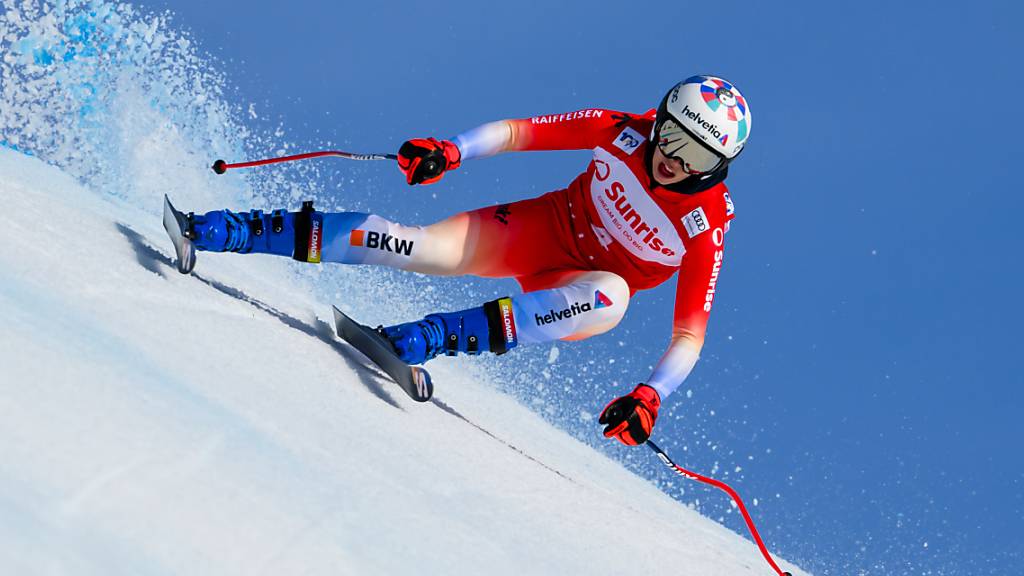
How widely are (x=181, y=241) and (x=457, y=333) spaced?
42.0 inches

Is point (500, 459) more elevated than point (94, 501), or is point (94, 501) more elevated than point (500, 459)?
point (500, 459)

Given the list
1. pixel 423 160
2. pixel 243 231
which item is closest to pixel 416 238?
pixel 423 160

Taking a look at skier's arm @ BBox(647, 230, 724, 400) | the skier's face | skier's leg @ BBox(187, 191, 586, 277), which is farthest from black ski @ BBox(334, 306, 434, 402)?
the skier's face

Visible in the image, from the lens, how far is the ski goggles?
15.0 feet

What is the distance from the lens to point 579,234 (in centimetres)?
497

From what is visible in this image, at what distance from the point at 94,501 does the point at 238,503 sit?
32 centimetres

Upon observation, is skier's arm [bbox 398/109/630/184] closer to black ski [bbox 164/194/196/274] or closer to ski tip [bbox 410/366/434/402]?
ski tip [bbox 410/366/434/402]

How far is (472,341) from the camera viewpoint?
14.1ft

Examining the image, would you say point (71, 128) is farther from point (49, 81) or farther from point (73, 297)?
point (73, 297)

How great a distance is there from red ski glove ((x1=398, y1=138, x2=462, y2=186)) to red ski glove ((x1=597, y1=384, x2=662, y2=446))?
1.14m

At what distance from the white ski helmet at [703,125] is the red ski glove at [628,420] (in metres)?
1.03

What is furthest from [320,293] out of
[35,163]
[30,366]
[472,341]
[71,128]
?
[30,366]

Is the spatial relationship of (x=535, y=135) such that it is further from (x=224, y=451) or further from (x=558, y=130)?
(x=224, y=451)

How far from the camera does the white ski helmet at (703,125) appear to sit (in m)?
4.55
